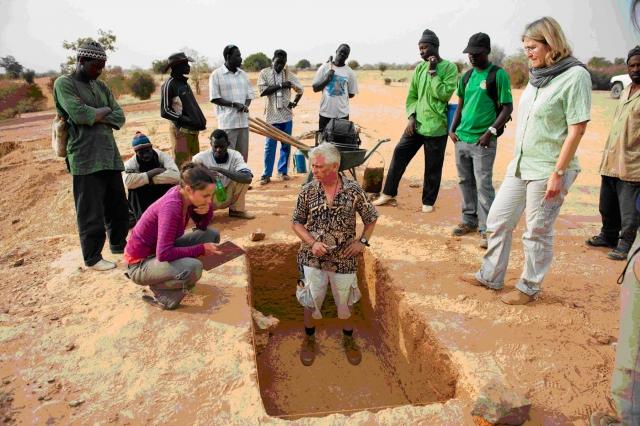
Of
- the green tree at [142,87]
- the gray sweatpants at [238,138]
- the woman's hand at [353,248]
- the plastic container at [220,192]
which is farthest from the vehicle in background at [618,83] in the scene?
the green tree at [142,87]

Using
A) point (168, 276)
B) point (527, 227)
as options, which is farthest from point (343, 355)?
point (527, 227)

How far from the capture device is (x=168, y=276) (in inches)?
120

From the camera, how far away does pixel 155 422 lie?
2160 millimetres

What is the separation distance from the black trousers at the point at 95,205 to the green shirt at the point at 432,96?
306 cm

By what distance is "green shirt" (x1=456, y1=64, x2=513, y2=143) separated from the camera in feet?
12.7

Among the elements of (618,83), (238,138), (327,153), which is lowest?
(238,138)

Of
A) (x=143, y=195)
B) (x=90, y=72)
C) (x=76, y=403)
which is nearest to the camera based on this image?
(x=76, y=403)

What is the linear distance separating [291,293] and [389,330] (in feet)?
4.00

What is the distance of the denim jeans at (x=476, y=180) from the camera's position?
4.05 metres

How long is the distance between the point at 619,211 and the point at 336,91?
3.69 meters

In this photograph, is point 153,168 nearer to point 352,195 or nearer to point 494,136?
point 352,195

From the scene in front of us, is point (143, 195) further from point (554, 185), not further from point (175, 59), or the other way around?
point (554, 185)

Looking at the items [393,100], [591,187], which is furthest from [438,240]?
[393,100]

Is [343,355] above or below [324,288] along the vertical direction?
below
